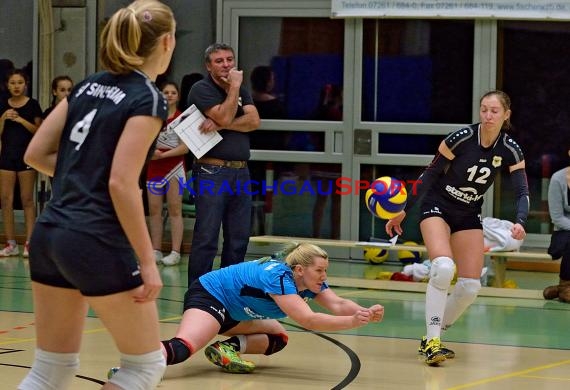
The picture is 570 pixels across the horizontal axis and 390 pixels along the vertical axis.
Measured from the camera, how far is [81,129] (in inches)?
142

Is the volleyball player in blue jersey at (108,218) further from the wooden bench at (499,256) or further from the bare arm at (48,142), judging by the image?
the wooden bench at (499,256)

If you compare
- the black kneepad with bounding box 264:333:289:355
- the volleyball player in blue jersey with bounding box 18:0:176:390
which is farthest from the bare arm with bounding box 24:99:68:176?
the black kneepad with bounding box 264:333:289:355

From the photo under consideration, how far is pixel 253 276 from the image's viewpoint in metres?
6.00

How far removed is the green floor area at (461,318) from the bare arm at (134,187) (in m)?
4.27

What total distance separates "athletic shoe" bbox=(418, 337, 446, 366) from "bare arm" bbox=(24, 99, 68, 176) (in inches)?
131

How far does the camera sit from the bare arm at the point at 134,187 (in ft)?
11.4

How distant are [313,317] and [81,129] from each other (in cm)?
234

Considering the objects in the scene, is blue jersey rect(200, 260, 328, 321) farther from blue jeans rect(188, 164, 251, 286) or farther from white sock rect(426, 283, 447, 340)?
blue jeans rect(188, 164, 251, 286)

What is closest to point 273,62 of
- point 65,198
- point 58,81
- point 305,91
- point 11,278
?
point 305,91

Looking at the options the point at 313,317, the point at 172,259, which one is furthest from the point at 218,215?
the point at 172,259

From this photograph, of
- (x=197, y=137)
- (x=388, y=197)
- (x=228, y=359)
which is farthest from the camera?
(x=388, y=197)

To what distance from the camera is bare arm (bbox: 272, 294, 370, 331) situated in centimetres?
541

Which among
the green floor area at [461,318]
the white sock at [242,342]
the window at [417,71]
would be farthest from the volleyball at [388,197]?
the white sock at [242,342]

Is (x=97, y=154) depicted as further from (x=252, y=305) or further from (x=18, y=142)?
(x=18, y=142)
